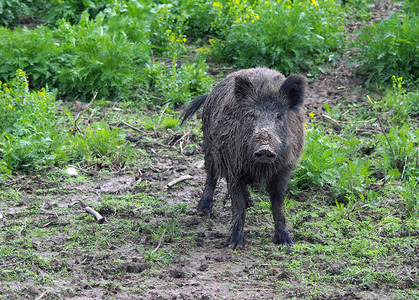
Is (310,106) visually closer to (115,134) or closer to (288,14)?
(288,14)

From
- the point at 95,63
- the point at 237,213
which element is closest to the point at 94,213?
the point at 237,213

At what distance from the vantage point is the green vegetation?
4.75m

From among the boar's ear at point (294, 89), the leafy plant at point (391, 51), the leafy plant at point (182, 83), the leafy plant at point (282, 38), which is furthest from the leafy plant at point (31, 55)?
the leafy plant at point (391, 51)

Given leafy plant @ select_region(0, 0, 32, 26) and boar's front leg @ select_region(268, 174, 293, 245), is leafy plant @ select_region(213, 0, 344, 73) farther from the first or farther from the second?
boar's front leg @ select_region(268, 174, 293, 245)

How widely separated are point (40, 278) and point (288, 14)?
599cm

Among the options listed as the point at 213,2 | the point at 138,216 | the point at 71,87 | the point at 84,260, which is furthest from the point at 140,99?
the point at 84,260

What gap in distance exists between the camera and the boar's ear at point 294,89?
521cm

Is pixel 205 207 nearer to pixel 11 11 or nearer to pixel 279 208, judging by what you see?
pixel 279 208

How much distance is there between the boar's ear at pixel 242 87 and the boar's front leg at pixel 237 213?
33.2 inches

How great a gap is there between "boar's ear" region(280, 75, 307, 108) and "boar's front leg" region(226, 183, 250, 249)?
91 centimetres

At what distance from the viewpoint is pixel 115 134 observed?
7309mm

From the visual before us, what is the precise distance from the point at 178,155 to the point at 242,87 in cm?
241

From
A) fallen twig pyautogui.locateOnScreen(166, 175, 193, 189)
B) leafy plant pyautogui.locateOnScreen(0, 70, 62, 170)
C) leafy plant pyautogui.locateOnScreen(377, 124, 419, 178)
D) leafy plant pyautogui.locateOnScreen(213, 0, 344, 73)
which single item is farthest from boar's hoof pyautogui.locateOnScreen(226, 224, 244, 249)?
leafy plant pyautogui.locateOnScreen(213, 0, 344, 73)

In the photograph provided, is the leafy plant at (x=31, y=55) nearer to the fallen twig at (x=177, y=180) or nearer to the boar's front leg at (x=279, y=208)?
the fallen twig at (x=177, y=180)
